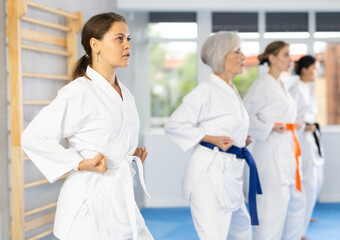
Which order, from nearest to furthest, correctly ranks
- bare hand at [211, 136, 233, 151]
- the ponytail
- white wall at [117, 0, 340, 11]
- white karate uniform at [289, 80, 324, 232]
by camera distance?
the ponytail < bare hand at [211, 136, 233, 151] < white karate uniform at [289, 80, 324, 232] < white wall at [117, 0, 340, 11]

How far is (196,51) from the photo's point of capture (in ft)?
19.0

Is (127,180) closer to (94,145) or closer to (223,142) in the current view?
(94,145)

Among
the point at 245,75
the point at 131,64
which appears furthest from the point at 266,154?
the point at 245,75

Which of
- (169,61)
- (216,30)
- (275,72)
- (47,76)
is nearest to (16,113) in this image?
(47,76)

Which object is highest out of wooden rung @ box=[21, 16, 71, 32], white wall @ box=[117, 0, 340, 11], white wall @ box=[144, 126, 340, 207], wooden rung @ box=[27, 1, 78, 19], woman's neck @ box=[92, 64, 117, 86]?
white wall @ box=[117, 0, 340, 11]

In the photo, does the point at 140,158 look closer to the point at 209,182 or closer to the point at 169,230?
the point at 209,182

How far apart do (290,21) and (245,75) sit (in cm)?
86

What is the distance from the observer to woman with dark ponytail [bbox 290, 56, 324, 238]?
14.2 feet

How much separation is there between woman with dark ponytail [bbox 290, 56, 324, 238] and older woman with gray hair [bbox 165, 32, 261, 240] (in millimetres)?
1644

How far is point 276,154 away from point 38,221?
5.62 ft

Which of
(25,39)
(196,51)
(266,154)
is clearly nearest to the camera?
(25,39)

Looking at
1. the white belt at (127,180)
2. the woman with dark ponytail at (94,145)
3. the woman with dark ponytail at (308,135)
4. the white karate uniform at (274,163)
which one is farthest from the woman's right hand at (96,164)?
the woman with dark ponytail at (308,135)

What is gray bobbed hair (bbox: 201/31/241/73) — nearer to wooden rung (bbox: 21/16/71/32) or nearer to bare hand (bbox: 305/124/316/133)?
wooden rung (bbox: 21/16/71/32)

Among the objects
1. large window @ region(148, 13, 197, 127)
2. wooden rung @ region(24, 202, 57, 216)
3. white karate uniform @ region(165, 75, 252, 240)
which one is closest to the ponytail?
white karate uniform @ region(165, 75, 252, 240)
